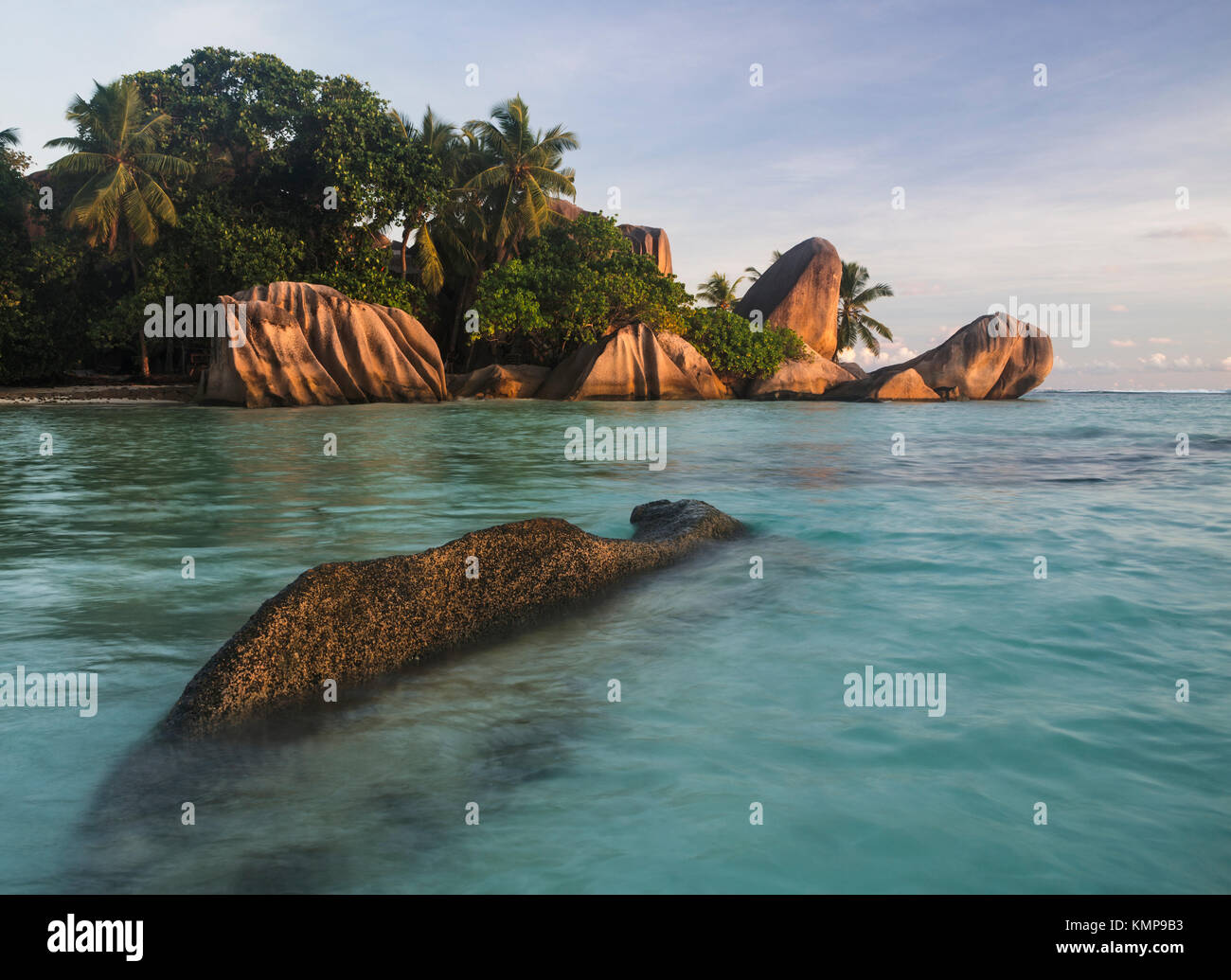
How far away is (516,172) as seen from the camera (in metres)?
30.1

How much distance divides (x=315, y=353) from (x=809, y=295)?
2325 cm

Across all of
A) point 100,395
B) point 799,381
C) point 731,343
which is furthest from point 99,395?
point 799,381

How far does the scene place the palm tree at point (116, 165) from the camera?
23.8 m

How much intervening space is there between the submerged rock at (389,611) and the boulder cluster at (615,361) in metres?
20.6

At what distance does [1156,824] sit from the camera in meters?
2.65

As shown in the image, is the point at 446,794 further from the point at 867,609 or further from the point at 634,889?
the point at 867,609

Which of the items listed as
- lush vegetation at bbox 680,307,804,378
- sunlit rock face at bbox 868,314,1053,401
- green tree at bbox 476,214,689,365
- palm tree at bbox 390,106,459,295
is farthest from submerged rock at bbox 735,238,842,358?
palm tree at bbox 390,106,459,295

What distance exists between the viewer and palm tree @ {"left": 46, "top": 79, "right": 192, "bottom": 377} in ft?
78.2

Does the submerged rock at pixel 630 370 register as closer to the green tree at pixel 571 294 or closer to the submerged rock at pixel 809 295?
the green tree at pixel 571 294

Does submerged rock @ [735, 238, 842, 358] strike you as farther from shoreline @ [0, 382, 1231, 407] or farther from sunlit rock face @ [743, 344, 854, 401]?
shoreline @ [0, 382, 1231, 407]

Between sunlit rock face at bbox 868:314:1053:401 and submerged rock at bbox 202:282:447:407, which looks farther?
sunlit rock face at bbox 868:314:1053:401

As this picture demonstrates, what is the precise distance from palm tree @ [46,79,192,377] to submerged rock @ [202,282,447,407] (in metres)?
4.41

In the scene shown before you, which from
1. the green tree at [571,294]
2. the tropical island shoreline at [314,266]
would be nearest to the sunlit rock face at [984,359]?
the tropical island shoreline at [314,266]

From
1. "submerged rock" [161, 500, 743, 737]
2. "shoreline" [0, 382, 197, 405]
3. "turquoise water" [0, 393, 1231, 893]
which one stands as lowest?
"turquoise water" [0, 393, 1231, 893]
